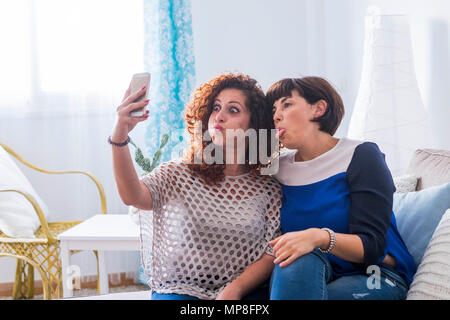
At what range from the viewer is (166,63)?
2.74m

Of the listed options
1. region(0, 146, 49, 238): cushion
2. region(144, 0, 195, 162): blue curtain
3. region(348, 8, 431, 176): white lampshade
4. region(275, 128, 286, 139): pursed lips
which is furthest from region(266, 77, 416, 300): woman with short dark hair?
region(144, 0, 195, 162): blue curtain

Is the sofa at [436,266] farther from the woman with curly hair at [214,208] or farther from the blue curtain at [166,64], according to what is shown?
the blue curtain at [166,64]

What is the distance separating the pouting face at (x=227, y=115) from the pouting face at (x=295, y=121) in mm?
106

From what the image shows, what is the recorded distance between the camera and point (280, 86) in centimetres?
125

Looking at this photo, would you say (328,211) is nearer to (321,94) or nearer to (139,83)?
(321,94)

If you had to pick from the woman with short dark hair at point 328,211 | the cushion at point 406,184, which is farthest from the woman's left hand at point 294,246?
the cushion at point 406,184

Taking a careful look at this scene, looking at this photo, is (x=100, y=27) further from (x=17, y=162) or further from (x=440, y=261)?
(x=440, y=261)

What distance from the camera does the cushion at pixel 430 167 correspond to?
4.61 ft

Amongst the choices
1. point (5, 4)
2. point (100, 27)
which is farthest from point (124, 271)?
point (5, 4)

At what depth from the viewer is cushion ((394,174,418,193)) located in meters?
1.44

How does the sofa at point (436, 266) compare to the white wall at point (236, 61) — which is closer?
the sofa at point (436, 266)

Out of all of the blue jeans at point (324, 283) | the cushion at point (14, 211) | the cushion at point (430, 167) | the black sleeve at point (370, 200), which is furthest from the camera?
the cushion at point (14, 211)

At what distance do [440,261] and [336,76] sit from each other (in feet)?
6.68
